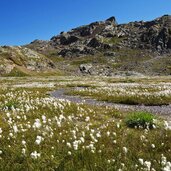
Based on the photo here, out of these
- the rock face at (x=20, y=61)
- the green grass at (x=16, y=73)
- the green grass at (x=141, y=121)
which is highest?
the rock face at (x=20, y=61)

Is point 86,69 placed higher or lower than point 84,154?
higher

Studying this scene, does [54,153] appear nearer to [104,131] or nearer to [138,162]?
[138,162]

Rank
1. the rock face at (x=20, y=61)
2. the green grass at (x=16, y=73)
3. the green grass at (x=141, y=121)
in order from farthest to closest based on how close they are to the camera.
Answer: the rock face at (x=20, y=61) < the green grass at (x=16, y=73) < the green grass at (x=141, y=121)

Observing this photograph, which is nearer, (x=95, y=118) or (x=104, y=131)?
(x=104, y=131)

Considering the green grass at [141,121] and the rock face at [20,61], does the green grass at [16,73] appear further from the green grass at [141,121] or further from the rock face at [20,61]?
the green grass at [141,121]

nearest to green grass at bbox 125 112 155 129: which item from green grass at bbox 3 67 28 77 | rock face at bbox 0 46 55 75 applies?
green grass at bbox 3 67 28 77

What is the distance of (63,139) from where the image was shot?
1057cm

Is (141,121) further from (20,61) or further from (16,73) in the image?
(20,61)

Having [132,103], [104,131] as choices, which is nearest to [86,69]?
[132,103]

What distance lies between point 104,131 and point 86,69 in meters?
174

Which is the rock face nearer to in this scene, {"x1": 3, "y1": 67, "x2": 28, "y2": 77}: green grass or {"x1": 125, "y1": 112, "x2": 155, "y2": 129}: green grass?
{"x1": 3, "y1": 67, "x2": 28, "y2": 77}: green grass

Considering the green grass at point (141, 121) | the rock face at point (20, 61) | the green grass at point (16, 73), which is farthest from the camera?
the rock face at point (20, 61)

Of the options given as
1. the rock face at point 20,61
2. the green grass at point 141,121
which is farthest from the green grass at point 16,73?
the green grass at point 141,121

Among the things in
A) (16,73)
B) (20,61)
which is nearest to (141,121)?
(16,73)
